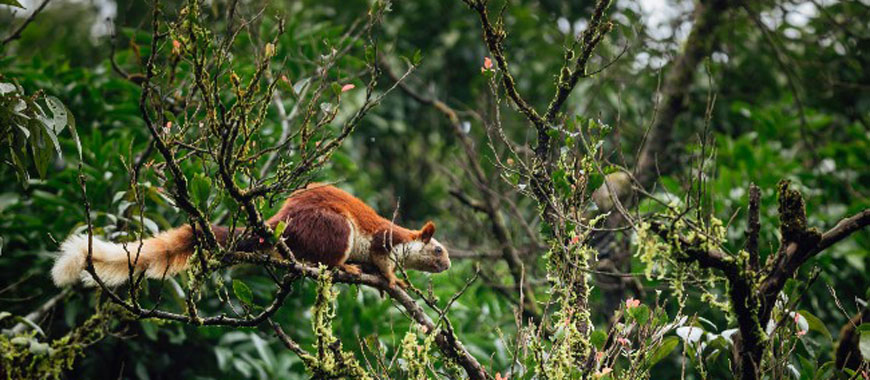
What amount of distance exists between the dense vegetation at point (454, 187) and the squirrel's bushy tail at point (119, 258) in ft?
0.73

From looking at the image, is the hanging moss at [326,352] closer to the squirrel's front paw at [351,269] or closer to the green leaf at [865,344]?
the squirrel's front paw at [351,269]

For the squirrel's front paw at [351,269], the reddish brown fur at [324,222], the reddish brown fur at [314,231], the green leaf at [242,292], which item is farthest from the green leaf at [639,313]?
the squirrel's front paw at [351,269]

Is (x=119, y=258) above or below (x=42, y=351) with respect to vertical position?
above

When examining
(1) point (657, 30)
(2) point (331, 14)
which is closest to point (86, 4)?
(2) point (331, 14)

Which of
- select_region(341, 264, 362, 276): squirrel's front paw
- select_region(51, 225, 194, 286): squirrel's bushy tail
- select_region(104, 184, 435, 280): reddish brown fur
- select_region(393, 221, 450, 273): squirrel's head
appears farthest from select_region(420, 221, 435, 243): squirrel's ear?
select_region(51, 225, 194, 286): squirrel's bushy tail

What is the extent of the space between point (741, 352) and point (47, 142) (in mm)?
2542

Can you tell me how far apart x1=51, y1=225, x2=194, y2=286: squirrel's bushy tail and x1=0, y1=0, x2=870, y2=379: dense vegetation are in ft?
0.73

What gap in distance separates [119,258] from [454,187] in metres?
3.00

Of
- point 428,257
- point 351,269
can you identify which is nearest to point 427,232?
point 428,257

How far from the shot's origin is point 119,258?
126 inches

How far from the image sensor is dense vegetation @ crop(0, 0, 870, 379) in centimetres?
254

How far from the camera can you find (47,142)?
297 cm

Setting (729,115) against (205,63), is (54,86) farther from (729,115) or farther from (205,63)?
(729,115)

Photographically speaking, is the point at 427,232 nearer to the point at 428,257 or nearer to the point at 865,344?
the point at 428,257
